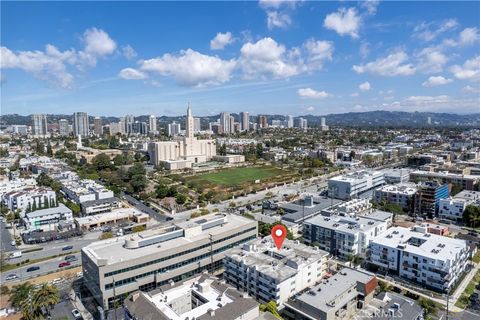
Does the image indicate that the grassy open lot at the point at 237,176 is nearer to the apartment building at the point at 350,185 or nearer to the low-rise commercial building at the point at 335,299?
the apartment building at the point at 350,185

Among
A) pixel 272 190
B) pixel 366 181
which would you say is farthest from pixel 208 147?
pixel 366 181

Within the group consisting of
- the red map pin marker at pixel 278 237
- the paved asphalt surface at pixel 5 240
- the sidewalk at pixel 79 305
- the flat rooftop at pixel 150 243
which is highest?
the flat rooftop at pixel 150 243

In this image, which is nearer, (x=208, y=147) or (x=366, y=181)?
(x=366, y=181)

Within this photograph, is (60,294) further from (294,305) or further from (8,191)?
(8,191)

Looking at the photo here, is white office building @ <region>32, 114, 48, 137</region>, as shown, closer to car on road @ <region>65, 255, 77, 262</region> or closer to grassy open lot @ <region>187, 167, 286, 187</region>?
grassy open lot @ <region>187, 167, 286, 187</region>

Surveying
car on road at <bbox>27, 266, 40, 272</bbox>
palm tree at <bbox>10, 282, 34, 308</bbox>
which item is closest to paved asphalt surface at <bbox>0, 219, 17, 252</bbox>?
car on road at <bbox>27, 266, 40, 272</bbox>

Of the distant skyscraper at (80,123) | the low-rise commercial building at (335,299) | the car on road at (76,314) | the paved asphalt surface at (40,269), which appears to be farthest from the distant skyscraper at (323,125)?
the car on road at (76,314)

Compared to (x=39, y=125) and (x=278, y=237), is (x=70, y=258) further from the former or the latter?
(x=39, y=125)
